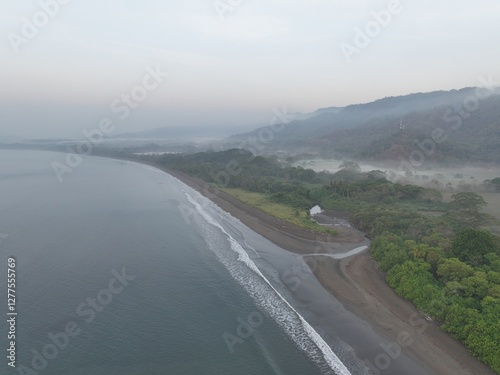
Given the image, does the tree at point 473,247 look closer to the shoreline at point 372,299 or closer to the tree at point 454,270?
the tree at point 454,270

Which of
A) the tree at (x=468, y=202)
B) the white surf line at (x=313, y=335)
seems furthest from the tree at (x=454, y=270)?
the tree at (x=468, y=202)

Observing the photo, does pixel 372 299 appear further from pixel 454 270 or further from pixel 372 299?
pixel 454 270

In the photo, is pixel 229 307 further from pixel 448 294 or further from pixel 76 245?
pixel 76 245

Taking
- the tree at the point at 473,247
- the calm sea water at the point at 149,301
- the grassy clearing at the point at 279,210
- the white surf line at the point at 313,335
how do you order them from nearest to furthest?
1. the white surf line at the point at 313,335
2. the calm sea water at the point at 149,301
3. the tree at the point at 473,247
4. the grassy clearing at the point at 279,210

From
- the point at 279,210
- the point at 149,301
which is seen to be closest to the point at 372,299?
the point at 149,301

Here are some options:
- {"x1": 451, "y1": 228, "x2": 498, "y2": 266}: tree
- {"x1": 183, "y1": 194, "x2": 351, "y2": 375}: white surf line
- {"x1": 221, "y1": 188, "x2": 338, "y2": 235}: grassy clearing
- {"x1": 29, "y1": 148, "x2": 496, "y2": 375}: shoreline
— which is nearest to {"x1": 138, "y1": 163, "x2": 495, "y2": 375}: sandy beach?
{"x1": 29, "y1": 148, "x2": 496, "y2": 375}: shoreline

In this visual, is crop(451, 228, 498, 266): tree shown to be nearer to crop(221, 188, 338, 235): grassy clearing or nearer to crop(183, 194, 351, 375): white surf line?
crop(183, 194, 351, 375): white surf line
